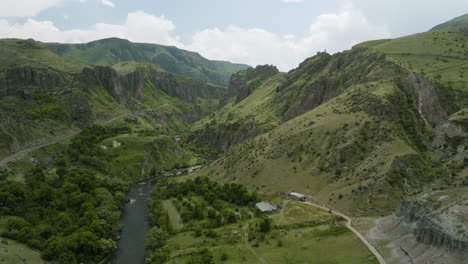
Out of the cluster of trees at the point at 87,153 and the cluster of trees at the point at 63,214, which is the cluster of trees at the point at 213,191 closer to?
the cluster of trees at the point at 63,214

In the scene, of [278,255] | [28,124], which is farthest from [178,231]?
[28,124]

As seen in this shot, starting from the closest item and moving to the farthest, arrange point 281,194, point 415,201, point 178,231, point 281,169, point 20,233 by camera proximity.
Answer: point 415,201
point 20,233
point 178,231
point 281,194
point 281,169

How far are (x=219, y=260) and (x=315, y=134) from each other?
73.3m

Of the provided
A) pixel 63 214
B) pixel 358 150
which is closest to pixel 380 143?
pixel 358 150

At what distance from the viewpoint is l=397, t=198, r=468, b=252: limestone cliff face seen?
56438 millimetres

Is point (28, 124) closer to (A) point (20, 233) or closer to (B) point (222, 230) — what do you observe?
(A) point (20, 233)

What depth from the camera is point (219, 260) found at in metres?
76.7

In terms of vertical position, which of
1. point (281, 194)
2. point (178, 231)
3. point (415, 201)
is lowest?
point (178, 231)

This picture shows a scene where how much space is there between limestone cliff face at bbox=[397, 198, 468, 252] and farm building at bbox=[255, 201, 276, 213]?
40.0 meters

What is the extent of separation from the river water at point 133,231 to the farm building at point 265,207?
37927 millimetres

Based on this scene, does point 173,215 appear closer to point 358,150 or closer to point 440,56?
point 358,150

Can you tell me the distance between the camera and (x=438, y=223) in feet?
201

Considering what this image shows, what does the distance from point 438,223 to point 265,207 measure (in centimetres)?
5084

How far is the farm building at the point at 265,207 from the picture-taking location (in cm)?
10050
